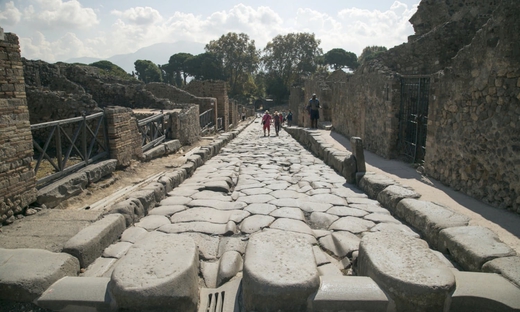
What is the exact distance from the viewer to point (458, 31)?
1098 centimetres

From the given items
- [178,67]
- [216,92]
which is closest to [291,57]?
[178,67]

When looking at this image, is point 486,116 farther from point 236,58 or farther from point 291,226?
point 236,58

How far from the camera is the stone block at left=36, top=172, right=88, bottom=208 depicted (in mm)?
5023

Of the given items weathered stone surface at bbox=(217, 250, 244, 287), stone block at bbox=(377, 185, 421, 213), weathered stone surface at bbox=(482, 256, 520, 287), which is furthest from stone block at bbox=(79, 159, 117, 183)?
weathered stone surface at bbox=(482, 256, 520, 287)

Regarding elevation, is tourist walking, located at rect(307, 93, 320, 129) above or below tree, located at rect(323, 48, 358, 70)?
below

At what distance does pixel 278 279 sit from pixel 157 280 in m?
0.79

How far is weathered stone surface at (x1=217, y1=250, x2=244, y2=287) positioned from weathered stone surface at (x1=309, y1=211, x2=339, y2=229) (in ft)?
Result: 4.14

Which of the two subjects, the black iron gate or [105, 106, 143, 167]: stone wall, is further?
the black iron gate

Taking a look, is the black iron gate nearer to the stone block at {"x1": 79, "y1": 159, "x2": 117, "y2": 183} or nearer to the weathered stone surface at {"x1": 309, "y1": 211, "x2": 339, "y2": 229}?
the weathered stone surface at {"x1": 309, "y1": 211, "x2": 339, "y2": 229}

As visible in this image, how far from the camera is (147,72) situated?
215 feet

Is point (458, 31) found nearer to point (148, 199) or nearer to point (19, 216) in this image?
point (148, 199)

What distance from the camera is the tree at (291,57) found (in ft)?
203

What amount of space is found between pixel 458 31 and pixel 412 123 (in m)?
4.86

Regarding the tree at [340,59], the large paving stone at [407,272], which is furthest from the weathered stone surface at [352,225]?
the tree at [340,59]
